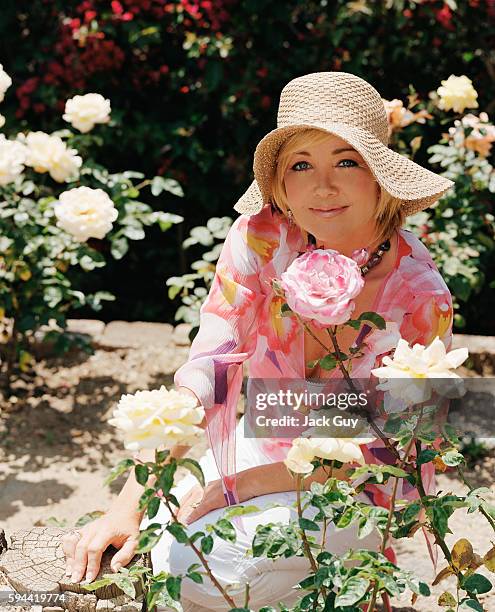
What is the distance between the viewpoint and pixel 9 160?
2.64 m

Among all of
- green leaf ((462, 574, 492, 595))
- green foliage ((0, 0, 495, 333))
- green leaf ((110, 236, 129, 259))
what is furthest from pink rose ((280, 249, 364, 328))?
green foliage ((0, 0, 495, 333))

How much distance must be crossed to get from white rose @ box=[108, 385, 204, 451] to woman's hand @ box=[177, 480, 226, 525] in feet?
2.30

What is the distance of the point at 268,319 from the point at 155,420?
0.81 m

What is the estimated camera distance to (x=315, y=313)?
1.27 m

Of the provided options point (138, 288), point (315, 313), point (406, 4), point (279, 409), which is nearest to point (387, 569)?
point (315, 313)

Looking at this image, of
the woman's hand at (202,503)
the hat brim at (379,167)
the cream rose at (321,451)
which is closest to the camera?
the cream rose at (321,451)

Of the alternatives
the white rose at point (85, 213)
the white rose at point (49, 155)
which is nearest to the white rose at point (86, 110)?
the white rose at point (49, 155)

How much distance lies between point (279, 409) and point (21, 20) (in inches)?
103

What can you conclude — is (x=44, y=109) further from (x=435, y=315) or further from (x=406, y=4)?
(x=435, y=315)

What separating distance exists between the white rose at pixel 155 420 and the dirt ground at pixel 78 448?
47.6 inches

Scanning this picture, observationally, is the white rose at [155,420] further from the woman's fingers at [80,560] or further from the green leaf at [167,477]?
the woman's fingers at [80,560]

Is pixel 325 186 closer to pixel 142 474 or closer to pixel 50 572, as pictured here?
pixel 142 474

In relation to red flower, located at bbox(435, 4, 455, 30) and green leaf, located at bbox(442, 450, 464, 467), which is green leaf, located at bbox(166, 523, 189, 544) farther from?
red flower, located at bbox(435, 4, 455, 30)

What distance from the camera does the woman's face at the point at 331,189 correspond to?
1657 mm
